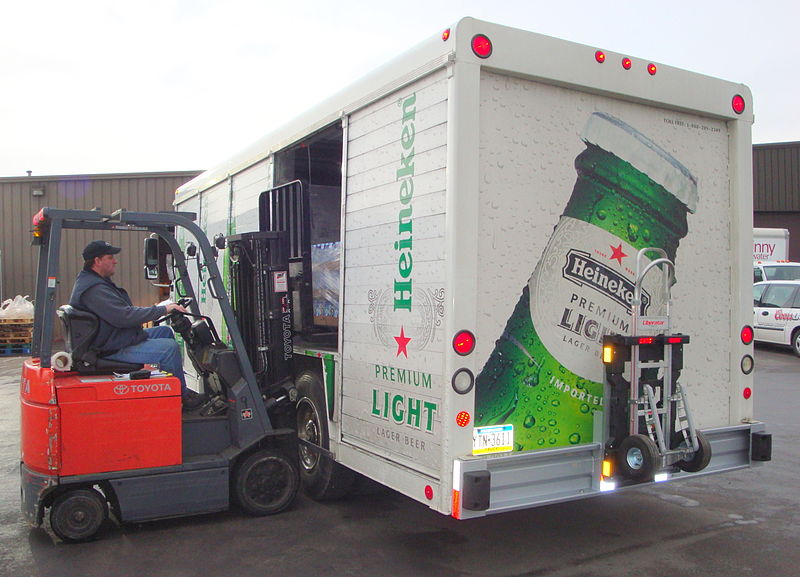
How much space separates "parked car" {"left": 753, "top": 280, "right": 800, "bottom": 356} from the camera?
16016 mm

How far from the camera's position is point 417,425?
418 centimetres

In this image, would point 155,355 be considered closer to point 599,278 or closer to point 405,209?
point 405,209

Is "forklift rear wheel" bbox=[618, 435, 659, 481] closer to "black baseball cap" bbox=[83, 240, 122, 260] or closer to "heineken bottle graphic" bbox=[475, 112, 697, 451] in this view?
"heineken bottle graphic" bbox=[475, 112, 697, 451]

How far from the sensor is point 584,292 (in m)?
4.44

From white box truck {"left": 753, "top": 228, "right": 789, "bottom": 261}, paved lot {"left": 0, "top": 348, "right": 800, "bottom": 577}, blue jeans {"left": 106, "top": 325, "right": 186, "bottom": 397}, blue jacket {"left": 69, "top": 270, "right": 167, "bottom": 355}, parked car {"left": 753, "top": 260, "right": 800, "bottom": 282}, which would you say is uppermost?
white box truck {"left": 753, "top": 228, "right": 789, "bottom": 261}

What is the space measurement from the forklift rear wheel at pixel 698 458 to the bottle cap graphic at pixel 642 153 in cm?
154

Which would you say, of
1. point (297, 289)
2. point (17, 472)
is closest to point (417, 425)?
point (297, 289)

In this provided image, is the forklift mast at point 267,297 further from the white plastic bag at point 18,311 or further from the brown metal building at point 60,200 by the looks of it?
the brown metal building at point 60,200

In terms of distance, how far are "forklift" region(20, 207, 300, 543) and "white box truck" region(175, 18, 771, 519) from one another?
66 centimetres

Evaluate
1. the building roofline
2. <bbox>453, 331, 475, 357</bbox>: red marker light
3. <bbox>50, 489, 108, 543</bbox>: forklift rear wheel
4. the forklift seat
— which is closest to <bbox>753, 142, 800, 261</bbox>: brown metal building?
the building roofline

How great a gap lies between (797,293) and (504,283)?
47.8 feet

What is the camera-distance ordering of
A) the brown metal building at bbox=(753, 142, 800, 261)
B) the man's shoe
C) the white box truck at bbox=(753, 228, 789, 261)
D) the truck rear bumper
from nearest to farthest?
the truck rear bumper
the man's shoe
the white box truck at bbox=(753, 228, 789, 261)
the brown metal building at bbox=(753, 142, 800, 261)

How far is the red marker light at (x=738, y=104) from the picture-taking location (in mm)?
5066

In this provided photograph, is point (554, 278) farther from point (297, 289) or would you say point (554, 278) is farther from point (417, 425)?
point (297, 289)
